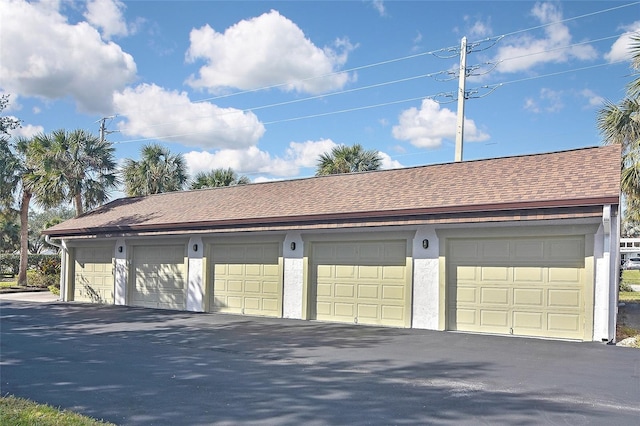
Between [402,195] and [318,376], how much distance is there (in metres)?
6.54

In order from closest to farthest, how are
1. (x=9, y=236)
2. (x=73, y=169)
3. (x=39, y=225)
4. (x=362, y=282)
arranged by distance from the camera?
(x=362, y=282) → (x=73, y=169) → (x=9, y=236) → (x=39, y=225)

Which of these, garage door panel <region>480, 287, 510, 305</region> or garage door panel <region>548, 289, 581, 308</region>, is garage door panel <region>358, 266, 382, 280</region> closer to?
garage door panel <region>480, 287, 510, 305</region>

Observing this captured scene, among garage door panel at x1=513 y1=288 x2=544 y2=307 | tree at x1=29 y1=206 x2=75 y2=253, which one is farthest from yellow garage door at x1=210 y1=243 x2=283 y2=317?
tree at x1=29 y1=206 x2=75 y2=253

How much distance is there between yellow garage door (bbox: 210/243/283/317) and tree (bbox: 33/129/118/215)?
10884 mm

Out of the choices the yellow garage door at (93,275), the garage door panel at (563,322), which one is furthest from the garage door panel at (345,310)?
the yellow garage door at (93,275)

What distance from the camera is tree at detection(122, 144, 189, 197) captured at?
27.5m

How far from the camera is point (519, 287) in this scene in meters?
11.1

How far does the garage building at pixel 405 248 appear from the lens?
1054 cm

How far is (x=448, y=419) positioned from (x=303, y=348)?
4.55 meters

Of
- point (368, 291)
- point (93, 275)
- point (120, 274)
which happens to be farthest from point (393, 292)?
point (93, 275)

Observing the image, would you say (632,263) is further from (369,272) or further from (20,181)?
(20,181)

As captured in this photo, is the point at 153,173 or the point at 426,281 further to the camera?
the point at 153,173

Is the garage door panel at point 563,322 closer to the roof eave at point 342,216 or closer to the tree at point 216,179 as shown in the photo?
the roof eave at point 342,216

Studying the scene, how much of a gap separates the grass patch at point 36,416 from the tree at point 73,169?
18552 mm
